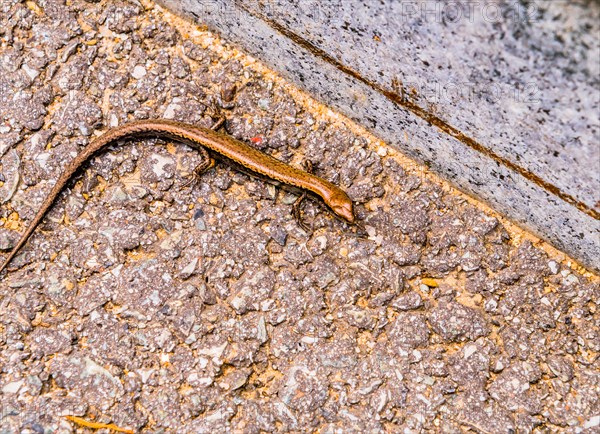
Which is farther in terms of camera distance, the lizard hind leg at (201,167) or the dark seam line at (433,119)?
the lizard hind leg at (201,167)

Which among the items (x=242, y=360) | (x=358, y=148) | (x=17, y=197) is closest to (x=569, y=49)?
(x=358, y=148)

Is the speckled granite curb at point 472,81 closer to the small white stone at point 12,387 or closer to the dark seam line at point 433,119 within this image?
the dark seam line at point 433,119

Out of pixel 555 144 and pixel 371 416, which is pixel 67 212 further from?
pixel 555 144

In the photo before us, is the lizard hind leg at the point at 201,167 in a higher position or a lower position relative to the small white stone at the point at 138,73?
lower

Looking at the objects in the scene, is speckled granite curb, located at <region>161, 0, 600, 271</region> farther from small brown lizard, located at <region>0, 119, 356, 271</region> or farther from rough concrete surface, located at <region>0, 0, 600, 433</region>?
small brown lizard, located at <region>0, 119, 356, 271</region>

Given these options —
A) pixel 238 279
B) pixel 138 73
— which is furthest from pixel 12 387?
pixel 138 73

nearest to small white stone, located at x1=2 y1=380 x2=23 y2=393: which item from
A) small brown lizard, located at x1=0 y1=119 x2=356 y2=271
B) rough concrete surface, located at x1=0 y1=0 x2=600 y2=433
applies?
rough concrete surface, located at x1=0 y1=0 x2=600 y2=433

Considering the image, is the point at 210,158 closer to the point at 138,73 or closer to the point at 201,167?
the point at 201,167

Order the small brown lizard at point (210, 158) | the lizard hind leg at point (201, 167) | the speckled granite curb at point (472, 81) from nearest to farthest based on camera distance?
the speckled granite curb at point (472, 81), the small brown lizard at point (210, 158), the lizard hind leg at point (201, 167)

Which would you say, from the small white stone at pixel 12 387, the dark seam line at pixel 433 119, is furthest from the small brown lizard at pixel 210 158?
the small white stone at pixel 12 387
